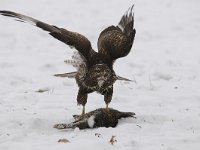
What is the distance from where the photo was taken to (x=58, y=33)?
18.8 ft

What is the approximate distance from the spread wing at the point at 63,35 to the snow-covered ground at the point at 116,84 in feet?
3.42

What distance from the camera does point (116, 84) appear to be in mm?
8875

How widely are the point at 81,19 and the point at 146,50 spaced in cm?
267

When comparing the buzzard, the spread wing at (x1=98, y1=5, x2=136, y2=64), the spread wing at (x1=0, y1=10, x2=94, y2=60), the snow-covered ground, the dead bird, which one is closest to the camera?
the spread wing at (x1=0, y1=10, x2=94, y2=60)

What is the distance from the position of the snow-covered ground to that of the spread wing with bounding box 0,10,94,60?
3.42 feet

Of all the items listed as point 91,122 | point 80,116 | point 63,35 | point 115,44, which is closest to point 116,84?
point 80,116

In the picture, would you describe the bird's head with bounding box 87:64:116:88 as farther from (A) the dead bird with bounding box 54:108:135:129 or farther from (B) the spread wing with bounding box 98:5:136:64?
(A) the dead bird with bounding box 54:108:135:129

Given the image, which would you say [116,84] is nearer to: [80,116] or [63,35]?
[80,116]

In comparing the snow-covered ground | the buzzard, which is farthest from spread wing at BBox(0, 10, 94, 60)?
the snow-covered ground

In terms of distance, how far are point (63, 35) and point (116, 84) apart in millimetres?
3270

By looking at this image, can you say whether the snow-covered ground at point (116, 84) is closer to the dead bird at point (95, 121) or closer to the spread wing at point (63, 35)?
the dead bird at point (95, 121)

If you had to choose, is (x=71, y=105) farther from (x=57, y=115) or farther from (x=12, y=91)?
(x=12, y=91)

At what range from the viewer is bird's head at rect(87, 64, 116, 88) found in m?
6.11

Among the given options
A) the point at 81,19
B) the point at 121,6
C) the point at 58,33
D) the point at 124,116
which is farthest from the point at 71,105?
the point at 121,6
